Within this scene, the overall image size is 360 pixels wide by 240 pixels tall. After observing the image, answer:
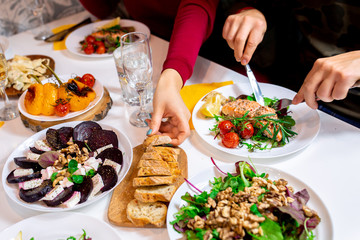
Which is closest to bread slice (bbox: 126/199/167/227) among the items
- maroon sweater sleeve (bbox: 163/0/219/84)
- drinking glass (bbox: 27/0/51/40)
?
maroon sweater sleeve (bbox: 163/0/219/84)

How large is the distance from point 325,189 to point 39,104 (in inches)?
50.3

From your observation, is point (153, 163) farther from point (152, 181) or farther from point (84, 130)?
point (84, 130)

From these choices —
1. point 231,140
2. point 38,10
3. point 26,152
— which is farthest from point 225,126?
point 38,10

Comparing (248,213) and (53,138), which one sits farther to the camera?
(53,138)

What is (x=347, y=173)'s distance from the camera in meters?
1.16

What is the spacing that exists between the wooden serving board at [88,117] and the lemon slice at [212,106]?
49 cm

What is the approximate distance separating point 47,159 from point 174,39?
0.92 m

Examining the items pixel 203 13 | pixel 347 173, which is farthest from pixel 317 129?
pixel 203 13

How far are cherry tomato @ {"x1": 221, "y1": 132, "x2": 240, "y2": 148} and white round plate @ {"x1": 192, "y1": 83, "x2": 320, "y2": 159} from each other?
0.02 meters

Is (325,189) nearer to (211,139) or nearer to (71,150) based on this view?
(211,139)

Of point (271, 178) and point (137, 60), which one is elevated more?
point (137, 60)

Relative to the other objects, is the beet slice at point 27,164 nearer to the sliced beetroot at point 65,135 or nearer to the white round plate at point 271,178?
the sliced beetroot at point 65,135

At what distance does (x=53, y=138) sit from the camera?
1322mm

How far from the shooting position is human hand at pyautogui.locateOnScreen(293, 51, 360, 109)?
1175mm
